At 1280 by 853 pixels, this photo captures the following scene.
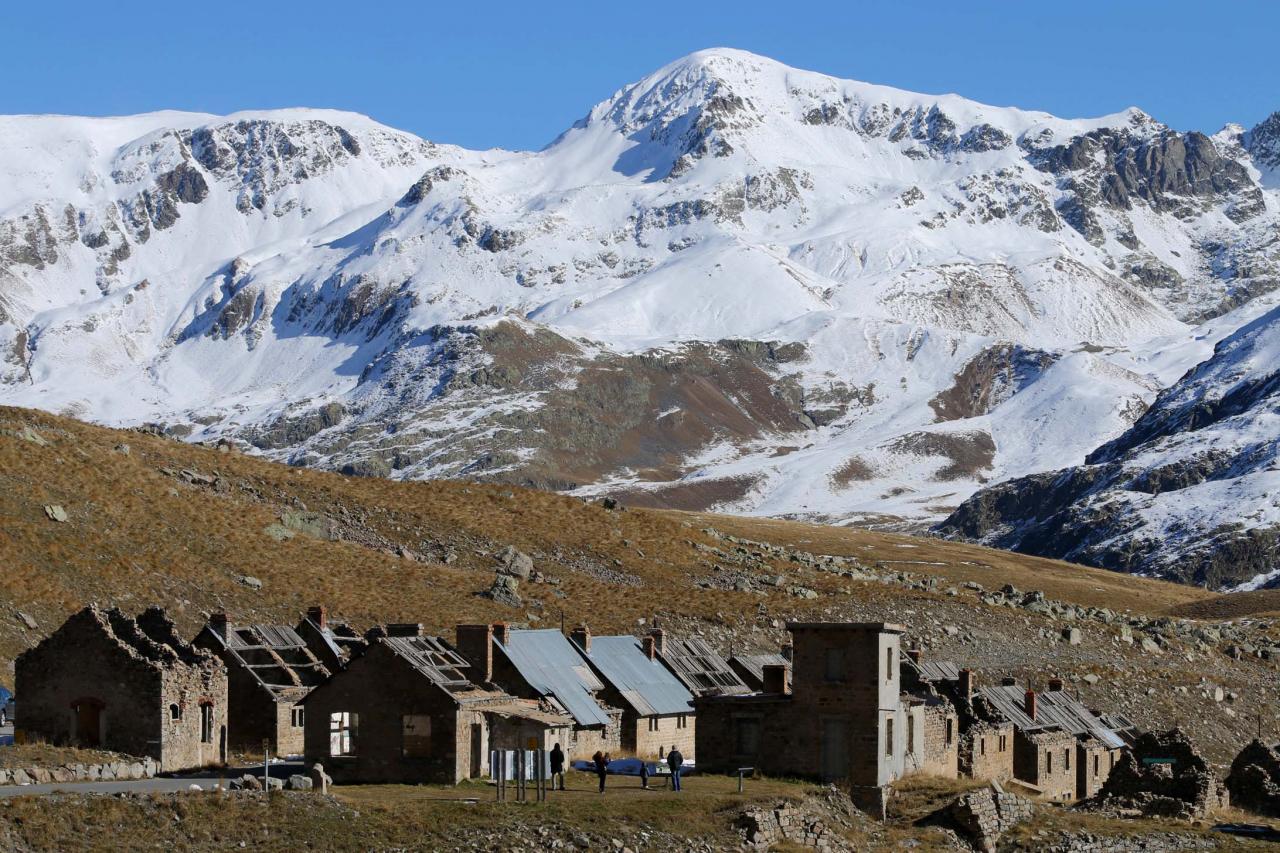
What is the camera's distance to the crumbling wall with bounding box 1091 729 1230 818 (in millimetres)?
64188

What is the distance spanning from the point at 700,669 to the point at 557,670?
11.1m

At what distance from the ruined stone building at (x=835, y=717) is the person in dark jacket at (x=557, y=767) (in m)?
7.33

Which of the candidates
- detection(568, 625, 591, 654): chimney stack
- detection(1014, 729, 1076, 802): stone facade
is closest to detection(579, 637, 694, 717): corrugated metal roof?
detection(568, 625, 591, 654): chimney stack

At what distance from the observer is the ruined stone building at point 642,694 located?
7019 centimetres

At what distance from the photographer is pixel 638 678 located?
7350cm

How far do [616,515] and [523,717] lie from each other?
7801 cm

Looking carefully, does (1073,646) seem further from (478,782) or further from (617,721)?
(478,782)

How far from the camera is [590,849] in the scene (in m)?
48.2

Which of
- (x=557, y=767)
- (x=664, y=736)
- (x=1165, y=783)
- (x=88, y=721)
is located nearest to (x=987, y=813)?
(x=1165, y=783)

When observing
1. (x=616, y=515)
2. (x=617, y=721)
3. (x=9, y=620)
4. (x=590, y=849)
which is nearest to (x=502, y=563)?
(x=616, y=515)

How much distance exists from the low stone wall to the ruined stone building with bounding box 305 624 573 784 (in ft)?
14.7

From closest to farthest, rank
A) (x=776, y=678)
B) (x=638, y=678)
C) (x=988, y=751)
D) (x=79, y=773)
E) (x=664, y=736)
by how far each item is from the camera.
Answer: (x=79, y=773) < (x=776, y=678) < (x=988, y=751) < (x=664, y=736) < (x=638, y=678)

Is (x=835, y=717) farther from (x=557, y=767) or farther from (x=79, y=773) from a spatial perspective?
(x=79, y=773)

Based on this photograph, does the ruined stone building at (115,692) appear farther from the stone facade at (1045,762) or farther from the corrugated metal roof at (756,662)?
the stone facade at (1045,762)
